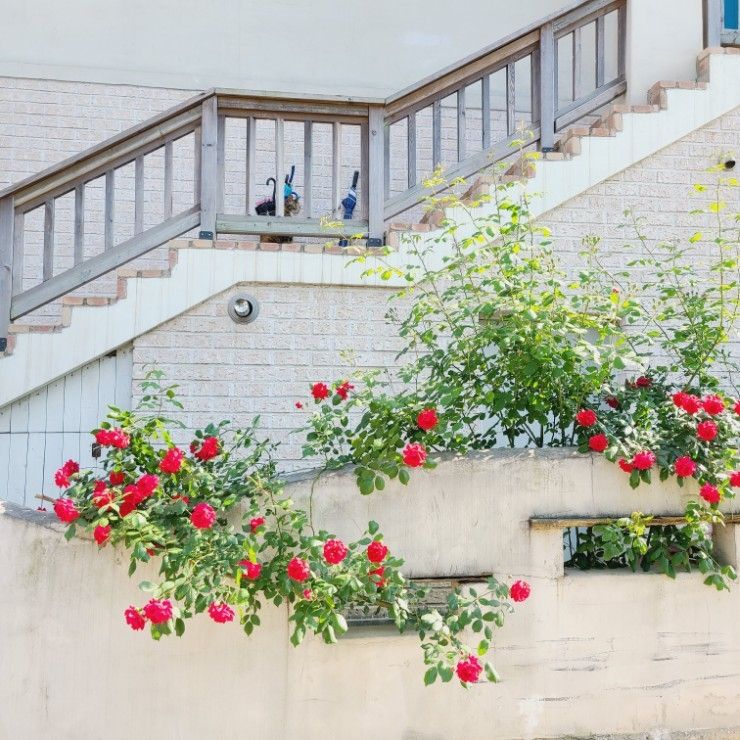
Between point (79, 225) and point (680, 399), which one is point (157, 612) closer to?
point (680, 399)

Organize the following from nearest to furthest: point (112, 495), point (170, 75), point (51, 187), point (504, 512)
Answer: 1. point (112, 495)
2. point (504, 512)
3. point (51, 187)
4. point (170, 75)

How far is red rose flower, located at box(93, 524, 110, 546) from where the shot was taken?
304cm

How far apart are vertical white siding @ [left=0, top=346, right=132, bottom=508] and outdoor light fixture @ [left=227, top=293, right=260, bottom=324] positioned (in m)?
0.61

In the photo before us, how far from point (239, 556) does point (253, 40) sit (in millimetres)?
5594

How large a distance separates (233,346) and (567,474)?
2528 mm

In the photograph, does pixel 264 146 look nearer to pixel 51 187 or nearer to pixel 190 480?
pixel 51 187

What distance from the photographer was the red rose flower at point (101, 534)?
3.04 meters

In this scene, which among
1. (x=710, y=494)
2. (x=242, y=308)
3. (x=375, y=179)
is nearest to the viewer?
(x=710, y=494)

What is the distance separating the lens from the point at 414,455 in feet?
10.4

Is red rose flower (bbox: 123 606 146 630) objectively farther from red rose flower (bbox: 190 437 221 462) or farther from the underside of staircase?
the underside of staircase

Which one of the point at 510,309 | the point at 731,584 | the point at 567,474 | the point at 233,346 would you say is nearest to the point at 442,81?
the point at 233,346

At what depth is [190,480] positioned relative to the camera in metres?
3.25

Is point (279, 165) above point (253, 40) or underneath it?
underneath

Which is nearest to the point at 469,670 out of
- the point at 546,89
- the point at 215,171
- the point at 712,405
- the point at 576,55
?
the point at 712,405
